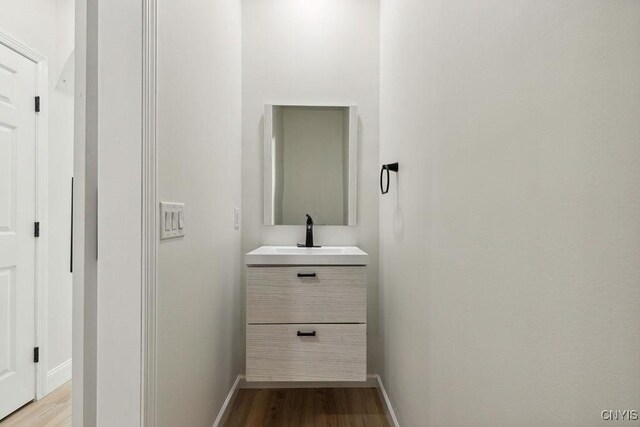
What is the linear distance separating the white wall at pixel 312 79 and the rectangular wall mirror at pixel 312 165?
0.07 m

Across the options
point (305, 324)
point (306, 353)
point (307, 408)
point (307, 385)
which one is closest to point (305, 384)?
point (307, 385)

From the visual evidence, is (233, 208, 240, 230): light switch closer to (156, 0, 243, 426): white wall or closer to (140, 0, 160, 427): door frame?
(156, 0, 243, 426): white wall

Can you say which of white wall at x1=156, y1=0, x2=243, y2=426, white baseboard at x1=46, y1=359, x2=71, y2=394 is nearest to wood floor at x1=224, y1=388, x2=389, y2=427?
white wall at x1=156, y1=0, x2=243, y2=426

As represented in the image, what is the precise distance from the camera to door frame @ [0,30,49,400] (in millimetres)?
2072

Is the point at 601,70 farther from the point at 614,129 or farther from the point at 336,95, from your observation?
the point at 336,95

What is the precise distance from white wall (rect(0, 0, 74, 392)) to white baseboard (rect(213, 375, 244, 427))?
115cm

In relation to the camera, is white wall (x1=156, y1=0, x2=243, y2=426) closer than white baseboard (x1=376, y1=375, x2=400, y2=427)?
Yes

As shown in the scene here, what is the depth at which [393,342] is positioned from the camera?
71.2 inches

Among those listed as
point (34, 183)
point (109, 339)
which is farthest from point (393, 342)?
point (34, 183)

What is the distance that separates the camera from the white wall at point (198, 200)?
111cm

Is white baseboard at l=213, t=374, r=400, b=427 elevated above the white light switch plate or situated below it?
below

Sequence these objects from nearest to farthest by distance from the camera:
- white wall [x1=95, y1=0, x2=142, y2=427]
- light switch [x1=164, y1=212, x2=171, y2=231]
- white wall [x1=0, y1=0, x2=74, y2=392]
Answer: white wall [x1=95, y1=0, x2=142, y2=427], light switch [x1=164, y1=212, x2=171, y2=231], white wall [x1=0, y1=0, x2=74, y2=392]

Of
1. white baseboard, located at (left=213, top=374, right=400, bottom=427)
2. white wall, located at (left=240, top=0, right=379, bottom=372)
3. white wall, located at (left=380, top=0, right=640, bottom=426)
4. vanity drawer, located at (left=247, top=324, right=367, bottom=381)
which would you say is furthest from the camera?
white wall, located at (left=240, top=0, right=379, bottom=372)

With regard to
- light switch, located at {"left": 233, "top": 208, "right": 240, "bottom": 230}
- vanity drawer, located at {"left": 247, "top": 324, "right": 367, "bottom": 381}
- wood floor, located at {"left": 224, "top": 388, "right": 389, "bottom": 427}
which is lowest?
wood floor, located at {"left": 224, "top": 388, "right": 389, "bottom": 427}
